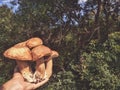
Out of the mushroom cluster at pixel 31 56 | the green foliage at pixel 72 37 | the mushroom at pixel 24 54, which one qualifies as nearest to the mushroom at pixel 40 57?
the mushroom cluster at pixel 31 56

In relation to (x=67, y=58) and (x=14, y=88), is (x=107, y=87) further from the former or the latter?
(x=14, y=88)

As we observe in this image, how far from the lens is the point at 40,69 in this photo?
9.03 m

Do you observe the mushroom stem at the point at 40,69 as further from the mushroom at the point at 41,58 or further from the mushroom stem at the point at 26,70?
the mushroom stem at the point at 26,70

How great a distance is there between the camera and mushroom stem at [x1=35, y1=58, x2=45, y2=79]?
8.97 metres

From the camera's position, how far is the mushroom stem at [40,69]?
8969 millimetres

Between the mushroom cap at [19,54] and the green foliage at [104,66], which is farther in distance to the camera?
the green foliage at [104,66]

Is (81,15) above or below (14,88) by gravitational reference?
above

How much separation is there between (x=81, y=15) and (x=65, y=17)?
0.43m

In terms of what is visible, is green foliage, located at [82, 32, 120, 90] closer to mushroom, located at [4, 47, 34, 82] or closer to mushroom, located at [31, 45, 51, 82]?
mushroom, located at [31, 45, 51, 82]

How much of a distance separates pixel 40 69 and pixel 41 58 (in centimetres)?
23

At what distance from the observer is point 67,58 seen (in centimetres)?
1107

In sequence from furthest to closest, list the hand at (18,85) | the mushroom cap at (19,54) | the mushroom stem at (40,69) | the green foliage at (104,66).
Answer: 1. the green foliage at (104,66)
2. the mushroom stem at (40,69)
3. the hand at (18,85)
4. the mushroom cap at (19,54)

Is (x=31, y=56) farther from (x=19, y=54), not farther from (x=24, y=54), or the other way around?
(x=19, y=54)

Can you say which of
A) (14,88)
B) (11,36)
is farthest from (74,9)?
(14,88)
